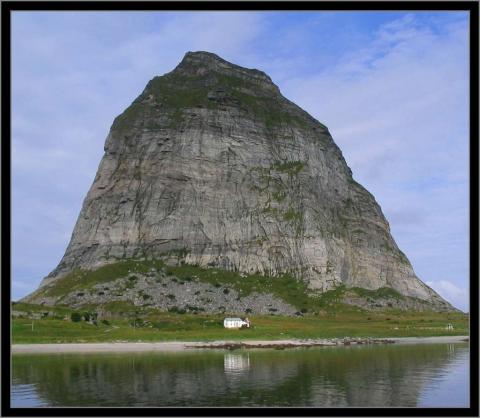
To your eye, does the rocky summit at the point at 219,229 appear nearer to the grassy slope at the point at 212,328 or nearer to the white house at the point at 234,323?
the grassy slope at the point at 212,328

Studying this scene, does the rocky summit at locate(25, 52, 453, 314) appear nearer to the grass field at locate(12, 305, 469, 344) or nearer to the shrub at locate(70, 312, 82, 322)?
the grass field at locate(12, 305, 469, 344)

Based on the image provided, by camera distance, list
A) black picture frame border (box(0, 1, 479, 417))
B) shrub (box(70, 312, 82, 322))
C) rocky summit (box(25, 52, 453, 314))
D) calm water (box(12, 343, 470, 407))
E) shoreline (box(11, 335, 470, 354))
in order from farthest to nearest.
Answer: rocky summit (box(25, 52, 453, 314))
shrub (box(70, 312, 82, 322))
shoreline (box(11, 335, 470, 354))
calm water (box(12, 343, 470, 407))
black picture frame border (box(0, 1, 479, 417))

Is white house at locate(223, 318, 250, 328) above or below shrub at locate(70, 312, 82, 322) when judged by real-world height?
below

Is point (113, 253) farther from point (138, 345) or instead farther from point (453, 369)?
point (453, 369)

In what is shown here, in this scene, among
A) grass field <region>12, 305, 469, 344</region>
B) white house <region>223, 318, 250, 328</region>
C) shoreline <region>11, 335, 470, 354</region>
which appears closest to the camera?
shoreline <region>11, 335, 470, 354</region>

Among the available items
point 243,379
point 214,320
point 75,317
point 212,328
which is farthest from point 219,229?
point 243,379

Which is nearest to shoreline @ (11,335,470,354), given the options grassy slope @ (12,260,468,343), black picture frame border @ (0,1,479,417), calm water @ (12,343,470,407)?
grassy slope @ (12,260,468,343)
